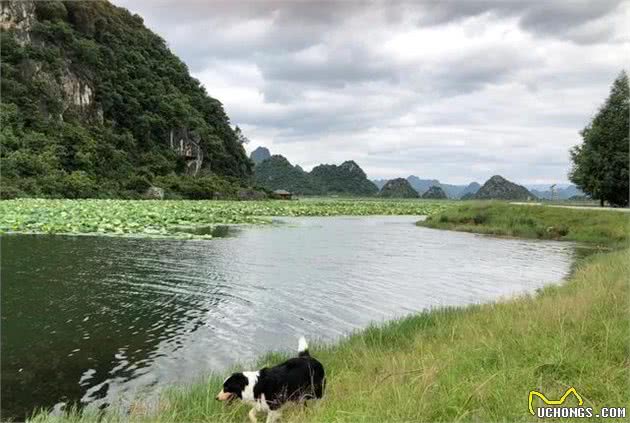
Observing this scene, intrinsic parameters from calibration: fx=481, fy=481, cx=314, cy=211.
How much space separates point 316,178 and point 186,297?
167708 mm

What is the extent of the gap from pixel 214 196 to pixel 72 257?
194 ft

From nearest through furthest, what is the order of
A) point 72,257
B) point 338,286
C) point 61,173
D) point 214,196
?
point 338,286
point 72,257
point 61,173
point 214,196

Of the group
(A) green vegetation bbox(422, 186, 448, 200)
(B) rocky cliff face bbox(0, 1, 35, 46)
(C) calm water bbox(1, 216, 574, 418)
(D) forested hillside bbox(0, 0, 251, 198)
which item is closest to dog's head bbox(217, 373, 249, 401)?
(C) calm water bbox(1, 216, 574, 418)

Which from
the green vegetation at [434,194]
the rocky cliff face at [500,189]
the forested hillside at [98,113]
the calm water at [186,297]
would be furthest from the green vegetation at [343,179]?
the calm water at [186,297]

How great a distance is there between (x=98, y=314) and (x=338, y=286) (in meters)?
6.93

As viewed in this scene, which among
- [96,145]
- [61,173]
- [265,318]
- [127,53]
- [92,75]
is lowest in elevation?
[265,318]

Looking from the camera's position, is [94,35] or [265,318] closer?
[265,318]

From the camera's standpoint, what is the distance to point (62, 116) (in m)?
67.9

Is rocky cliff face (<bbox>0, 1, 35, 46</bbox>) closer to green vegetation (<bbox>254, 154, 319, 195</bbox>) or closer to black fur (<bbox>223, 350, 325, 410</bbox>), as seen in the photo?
black fur (<bbox>223, 350, 325, 410</bbox>)

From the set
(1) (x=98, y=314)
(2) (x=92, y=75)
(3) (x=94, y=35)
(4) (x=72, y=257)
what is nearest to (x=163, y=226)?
(4) (x=72, y=257)

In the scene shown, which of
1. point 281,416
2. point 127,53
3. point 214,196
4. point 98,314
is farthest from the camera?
point 127,53

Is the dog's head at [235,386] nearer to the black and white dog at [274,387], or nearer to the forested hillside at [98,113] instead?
the black and white dog at [274,387]

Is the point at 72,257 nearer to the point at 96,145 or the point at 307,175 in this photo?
the point at 96,145

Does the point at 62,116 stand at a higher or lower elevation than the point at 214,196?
higher
